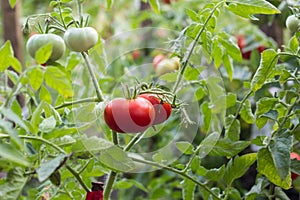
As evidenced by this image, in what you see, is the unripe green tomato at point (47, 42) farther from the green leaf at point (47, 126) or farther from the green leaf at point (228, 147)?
the green leaf at point (228, 147)

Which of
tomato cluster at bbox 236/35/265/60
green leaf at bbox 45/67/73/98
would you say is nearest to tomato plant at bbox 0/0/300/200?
green leaf at bbox 45/67/73/98

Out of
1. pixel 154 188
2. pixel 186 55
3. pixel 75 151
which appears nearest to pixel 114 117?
pixel 75 151

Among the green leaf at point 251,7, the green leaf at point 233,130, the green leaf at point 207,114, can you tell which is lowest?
the green leaf at point 207,114

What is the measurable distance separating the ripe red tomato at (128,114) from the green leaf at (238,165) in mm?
182

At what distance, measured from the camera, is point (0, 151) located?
49cm

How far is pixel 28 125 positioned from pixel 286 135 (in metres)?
0.34

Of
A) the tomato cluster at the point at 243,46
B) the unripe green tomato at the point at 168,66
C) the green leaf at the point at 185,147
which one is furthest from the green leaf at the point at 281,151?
the tomato cluster at the point at 243,46

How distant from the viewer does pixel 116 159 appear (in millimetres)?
645

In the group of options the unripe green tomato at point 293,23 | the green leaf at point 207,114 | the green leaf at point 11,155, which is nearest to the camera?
the green leaf at point 11,155

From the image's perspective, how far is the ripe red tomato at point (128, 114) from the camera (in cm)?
66

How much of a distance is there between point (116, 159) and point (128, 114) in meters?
0.06

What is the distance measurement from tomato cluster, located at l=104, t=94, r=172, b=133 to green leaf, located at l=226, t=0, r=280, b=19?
16 centimetres

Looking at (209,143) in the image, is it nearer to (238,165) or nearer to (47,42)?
(238,165)

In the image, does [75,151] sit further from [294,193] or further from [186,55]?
[294,193]
